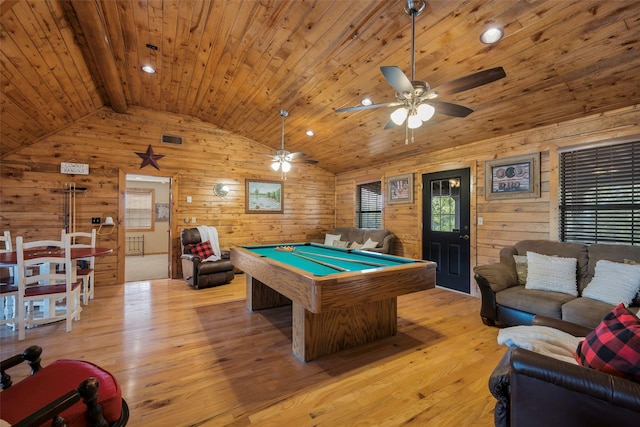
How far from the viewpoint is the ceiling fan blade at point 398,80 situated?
1825 mm

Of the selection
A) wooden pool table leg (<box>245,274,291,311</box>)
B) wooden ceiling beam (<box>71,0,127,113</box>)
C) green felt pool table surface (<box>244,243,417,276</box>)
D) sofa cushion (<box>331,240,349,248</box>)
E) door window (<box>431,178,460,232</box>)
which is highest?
wooden ceiling beam (<box>71,0,127,113</box>)

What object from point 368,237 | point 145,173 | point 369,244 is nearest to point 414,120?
point 369,244

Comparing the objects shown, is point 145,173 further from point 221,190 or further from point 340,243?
point 340,243

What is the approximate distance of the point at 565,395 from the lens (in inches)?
45.8

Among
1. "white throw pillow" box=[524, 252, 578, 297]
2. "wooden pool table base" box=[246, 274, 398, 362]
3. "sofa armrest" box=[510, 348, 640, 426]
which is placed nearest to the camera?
"sofa armrest" box=[510, 348, 640, 426]

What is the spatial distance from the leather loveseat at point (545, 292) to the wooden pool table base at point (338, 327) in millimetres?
1207

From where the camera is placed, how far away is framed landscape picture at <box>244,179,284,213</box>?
20.9ft

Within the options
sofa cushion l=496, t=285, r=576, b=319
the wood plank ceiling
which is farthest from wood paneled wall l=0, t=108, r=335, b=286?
sofa cushion l=496, t=285, r=576, b=319

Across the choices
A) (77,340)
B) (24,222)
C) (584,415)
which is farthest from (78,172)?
(584,415)

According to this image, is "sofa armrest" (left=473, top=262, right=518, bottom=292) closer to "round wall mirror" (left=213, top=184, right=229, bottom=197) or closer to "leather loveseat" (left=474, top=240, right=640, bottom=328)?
"leather loveseat" (left=474, top=240, right=640, bottom=328)

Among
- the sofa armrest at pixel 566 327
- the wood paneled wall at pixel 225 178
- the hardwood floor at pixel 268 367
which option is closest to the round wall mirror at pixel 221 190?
the wood paneled wall at pixel 225 178

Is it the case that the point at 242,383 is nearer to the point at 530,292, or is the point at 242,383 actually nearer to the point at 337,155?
the point at 530,292

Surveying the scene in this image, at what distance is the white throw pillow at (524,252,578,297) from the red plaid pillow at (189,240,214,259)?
4900 millimetres

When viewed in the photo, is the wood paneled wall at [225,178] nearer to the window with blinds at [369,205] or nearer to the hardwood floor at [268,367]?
the window with blinds at [369,205]
